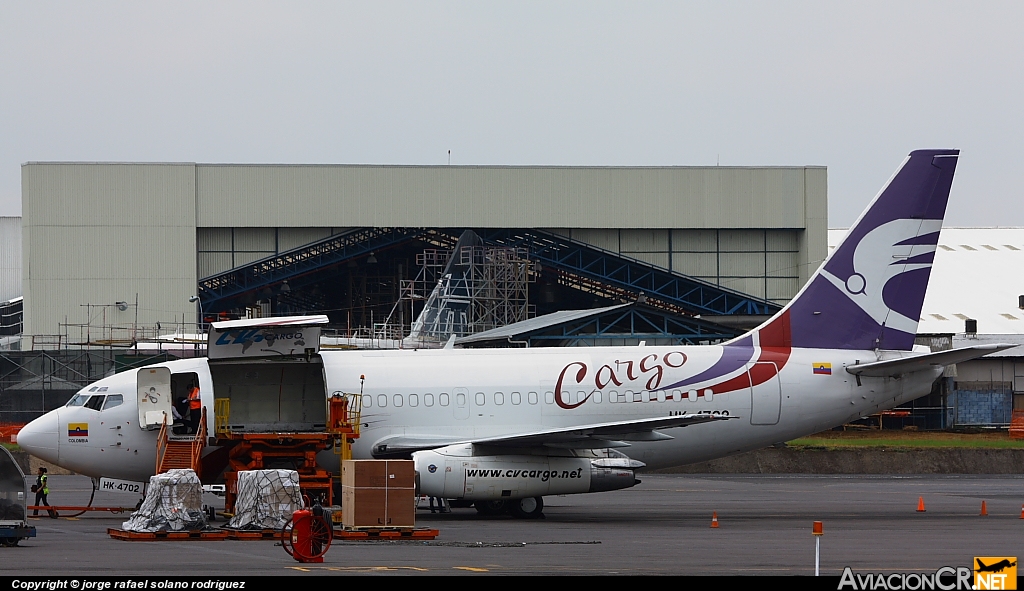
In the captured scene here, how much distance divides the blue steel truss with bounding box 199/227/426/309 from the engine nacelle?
42.2 m

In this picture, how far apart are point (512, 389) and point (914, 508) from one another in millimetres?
10511

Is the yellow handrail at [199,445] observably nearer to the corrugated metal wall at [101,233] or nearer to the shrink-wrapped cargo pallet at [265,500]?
the shrink-wrapped cargo pallet at [265,500]

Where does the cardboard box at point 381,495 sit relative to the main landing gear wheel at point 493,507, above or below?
above

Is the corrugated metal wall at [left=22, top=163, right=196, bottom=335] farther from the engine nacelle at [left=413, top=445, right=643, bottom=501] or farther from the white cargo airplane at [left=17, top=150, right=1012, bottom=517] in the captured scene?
the engine nacelle at [left=413, top=445, right=643, bottom=501]

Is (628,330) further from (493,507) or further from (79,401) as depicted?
(79,401)

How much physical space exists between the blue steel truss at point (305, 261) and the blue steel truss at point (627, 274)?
5212 mm

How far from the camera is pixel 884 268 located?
2969cm

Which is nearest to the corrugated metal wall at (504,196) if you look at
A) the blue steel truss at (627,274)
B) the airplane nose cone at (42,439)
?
the blue steel truss at (627,274)

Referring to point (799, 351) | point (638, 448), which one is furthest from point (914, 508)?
point (638, 448)

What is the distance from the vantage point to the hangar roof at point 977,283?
7262 centimetres

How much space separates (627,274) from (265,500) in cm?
4934

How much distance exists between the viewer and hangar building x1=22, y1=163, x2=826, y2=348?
6638cm

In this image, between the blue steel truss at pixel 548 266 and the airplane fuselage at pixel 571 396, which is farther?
the blue steel truss at pixel 548 266

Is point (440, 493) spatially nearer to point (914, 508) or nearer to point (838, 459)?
point (914, 508)
